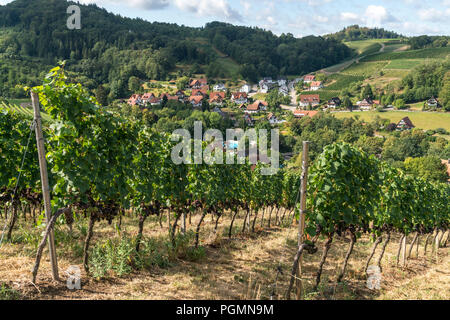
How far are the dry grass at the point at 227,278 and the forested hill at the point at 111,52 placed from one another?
260ft

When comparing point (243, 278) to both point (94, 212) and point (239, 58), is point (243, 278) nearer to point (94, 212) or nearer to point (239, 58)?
point (94, 212)

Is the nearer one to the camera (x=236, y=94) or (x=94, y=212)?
(x=94, y=212)

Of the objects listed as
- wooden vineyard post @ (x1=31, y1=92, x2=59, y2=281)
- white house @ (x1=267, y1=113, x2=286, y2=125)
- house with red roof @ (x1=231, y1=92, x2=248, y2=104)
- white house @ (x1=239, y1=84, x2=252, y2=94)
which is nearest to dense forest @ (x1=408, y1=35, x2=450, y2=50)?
white house @ (x1=239, y1=84, x2=252, y2=94)

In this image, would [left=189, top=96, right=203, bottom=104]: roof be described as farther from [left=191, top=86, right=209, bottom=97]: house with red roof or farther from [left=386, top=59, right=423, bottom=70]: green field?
[left=386, top=59, right=423, bottom=70]: green field

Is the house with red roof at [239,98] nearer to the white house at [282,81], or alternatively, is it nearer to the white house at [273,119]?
the white house at [273,119]

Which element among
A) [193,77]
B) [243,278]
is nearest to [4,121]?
[243,278]

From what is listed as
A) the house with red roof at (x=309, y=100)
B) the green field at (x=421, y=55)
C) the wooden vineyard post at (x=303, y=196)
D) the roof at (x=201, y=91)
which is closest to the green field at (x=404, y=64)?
the green field at (x=421, y=55)

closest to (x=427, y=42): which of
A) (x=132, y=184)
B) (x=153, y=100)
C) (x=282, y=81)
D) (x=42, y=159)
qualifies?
(x=282, y=81)

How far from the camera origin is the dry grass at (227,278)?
5.94 m

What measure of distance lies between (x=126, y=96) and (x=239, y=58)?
276 feet
